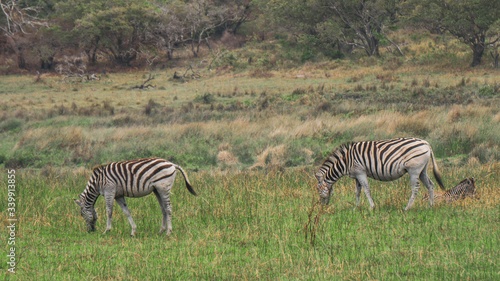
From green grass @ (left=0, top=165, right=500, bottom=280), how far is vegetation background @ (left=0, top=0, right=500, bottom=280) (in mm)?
40

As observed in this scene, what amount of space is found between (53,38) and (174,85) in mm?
17767

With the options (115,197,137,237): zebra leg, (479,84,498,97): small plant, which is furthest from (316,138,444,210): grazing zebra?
(479,84,498,97): small plant

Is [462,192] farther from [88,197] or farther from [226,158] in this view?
[226,158]

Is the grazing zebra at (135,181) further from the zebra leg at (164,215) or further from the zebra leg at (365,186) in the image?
the zebra leg at (365,186)

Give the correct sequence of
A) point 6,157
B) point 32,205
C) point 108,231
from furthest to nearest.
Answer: point 6,157
point 32,205
point 108,231

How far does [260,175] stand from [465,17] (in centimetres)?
2613

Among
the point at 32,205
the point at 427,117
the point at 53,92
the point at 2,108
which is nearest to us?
the point at 32,205

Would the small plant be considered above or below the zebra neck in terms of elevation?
below

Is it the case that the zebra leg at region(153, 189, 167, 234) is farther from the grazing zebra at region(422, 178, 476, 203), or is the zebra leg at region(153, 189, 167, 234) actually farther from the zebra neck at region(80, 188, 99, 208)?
the grazing zebra at region(422, 178, 476, 203)

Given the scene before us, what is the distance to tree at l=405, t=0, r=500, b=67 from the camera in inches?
1304

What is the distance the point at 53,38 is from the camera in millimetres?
50000

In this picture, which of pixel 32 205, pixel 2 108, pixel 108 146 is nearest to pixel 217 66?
pixel 2 108

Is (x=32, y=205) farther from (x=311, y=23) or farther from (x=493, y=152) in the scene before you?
(x=311, y=23)

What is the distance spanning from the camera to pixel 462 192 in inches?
375
